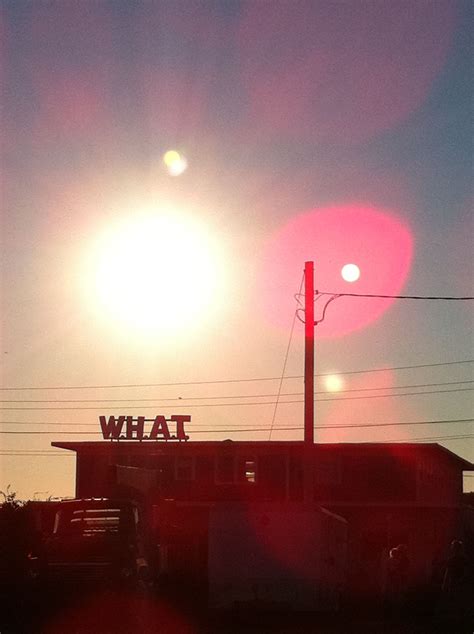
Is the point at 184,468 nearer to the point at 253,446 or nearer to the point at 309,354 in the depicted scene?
the point at 253,446

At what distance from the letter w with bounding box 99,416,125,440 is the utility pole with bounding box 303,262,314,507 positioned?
28510mm

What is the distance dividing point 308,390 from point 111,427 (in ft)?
95.9

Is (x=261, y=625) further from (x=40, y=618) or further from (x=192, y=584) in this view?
(x=192, y=584)

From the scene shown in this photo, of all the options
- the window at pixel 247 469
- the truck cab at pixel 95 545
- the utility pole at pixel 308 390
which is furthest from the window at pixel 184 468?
the truck cab at pixel 95 545

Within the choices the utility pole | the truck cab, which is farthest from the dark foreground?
the utility pole

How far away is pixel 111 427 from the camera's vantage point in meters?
57.6

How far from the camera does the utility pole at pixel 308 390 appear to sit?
98.3 feet

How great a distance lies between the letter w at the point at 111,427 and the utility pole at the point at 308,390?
2851 centimetres

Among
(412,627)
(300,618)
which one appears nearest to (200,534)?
(300,618)

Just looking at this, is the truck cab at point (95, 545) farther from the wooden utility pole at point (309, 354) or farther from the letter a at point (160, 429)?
the letter a at point (160, 429)

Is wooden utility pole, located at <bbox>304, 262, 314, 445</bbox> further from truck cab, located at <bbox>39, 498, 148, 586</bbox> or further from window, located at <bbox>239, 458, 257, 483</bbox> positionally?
window, located at <bbox>239, 458, 257, 483</bbox>

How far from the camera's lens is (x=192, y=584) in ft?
116

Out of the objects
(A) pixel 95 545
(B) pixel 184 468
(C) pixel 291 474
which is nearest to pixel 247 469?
(C) pixel 291 474

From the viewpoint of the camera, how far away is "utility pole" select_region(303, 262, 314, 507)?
30.0m
